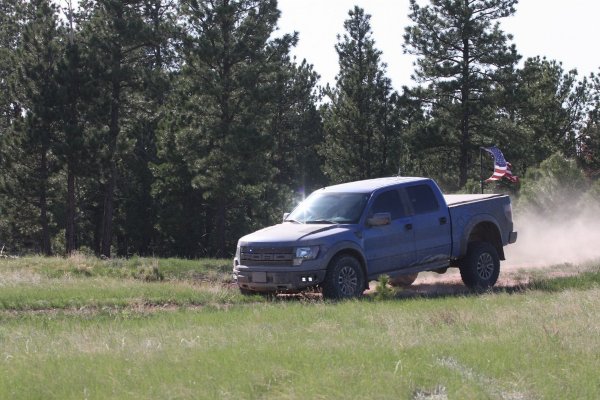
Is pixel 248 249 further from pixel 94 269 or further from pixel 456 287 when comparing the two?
pixel 94 269

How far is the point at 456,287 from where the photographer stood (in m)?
15.3

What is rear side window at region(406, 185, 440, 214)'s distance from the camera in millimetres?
14320

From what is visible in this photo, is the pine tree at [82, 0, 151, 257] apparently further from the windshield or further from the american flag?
the windshield

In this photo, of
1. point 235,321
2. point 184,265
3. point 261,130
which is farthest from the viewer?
point 261,130

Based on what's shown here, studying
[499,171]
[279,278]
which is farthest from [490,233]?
[499,171]

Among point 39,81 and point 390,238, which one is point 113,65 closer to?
point 39,81

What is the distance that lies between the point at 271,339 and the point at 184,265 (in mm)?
14426

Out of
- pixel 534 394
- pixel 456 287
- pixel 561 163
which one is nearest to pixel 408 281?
pixel 456 287

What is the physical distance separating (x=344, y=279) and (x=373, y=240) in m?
0.94

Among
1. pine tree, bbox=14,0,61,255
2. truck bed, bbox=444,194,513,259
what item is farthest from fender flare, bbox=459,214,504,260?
pine tree, bbox=14,0,61,255

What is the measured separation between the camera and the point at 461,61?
42844 mm

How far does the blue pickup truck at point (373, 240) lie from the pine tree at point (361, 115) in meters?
30.1

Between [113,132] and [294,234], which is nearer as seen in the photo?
[294,234]

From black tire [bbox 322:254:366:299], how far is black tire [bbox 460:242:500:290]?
2.49 meters
